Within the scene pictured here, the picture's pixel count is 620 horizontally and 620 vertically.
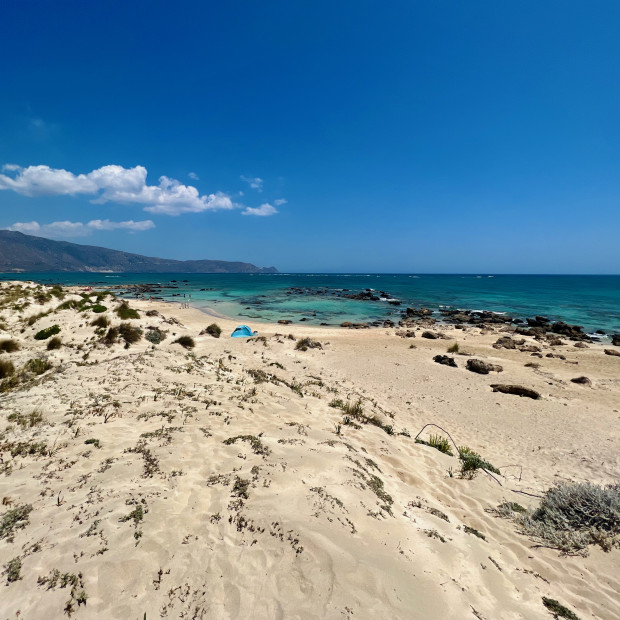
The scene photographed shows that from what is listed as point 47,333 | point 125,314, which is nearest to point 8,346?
point 47,333

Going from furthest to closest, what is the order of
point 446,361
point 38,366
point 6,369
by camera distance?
1. point 446,361
2. point 38,366
3. point 6,369

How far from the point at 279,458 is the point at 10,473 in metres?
4.32

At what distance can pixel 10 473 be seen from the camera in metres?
4.80

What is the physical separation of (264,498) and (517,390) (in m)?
14.4

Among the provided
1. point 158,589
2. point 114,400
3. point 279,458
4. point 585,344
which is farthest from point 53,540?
point 585,344

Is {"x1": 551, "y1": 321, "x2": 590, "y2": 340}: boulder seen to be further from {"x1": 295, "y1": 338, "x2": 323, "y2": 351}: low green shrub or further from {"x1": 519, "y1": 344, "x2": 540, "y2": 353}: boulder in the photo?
{"x1": 295, "y1": 338, "x2": 323, "y2": 351}: low green shrub

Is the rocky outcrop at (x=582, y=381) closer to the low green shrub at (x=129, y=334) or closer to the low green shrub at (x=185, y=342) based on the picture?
the low green shrub at (x=185, y=342)

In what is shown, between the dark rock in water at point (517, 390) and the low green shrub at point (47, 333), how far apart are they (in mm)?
21744

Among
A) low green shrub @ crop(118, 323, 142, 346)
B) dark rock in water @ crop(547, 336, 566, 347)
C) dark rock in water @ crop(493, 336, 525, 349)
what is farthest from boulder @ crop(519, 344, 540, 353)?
low green shrub @ crop(118, 323, 142, 346)

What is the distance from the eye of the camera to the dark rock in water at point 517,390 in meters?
14.1

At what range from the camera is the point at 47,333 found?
14617 millimetres

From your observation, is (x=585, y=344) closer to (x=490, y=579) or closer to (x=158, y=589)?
(x=490, y=579)

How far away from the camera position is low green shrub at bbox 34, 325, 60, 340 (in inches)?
564

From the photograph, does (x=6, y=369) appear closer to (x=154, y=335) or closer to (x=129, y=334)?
(x=129, y=334)
